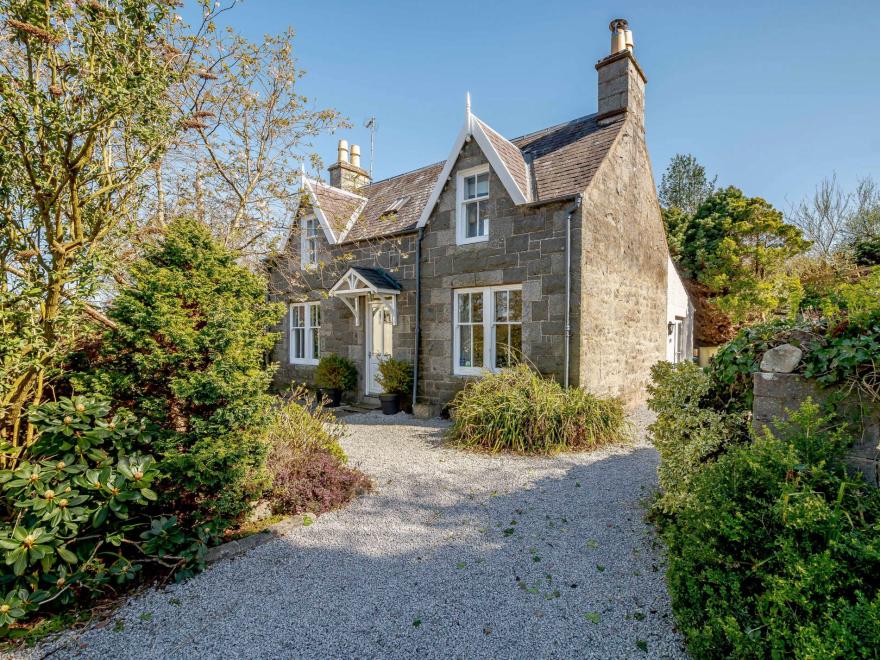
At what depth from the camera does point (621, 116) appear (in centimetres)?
965

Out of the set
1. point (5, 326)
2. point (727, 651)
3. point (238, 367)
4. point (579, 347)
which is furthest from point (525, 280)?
point (5, 326)

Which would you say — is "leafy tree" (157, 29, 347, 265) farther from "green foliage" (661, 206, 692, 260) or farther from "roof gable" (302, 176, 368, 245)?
"green foliage" (661, 206, 692, 260)

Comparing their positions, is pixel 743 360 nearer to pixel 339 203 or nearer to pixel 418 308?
pixel 418 308

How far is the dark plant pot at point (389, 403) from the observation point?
32.8ft

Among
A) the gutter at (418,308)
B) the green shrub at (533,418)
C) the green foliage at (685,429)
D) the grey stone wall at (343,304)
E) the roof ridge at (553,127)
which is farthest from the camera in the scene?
the roof ridge at (553,127)

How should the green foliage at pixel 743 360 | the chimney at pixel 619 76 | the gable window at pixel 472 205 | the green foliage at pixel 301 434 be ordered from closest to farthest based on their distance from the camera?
the green foliage at pixel 743 360 < the green foliage at pixel 301 434 < the gable window at pixel 472 205 < the chimney at pixel 619 76

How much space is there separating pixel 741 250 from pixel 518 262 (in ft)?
46.2

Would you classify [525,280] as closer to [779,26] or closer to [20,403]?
[779,26]

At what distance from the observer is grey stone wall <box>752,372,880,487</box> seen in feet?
8.13

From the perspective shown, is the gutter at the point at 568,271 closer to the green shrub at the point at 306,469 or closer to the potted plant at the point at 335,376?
the green shrub at the point at 306,469

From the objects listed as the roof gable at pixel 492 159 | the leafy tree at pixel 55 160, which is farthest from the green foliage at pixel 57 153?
the roof gable at pixel 492 159

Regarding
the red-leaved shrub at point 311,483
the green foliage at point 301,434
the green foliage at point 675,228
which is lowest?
the red-leaved shrub at point 311,483

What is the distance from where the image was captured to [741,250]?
1720cm

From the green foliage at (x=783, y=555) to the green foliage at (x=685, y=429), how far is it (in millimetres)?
787
